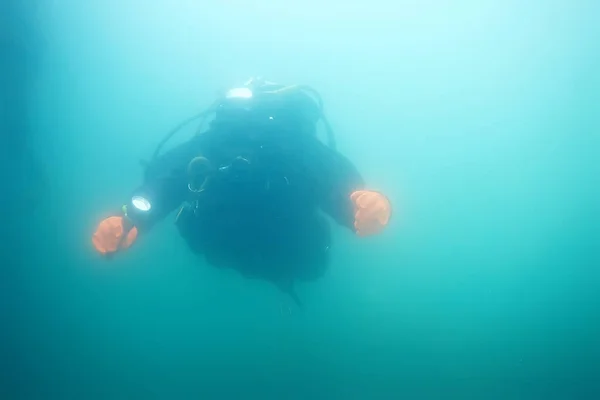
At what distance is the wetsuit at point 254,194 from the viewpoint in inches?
109

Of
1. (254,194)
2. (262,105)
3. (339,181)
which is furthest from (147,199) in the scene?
(339,181)

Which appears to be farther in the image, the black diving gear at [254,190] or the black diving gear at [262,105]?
the black diving gear at [254,190]

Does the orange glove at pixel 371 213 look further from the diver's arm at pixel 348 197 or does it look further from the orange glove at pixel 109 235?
the orange glove at pixel 109 235

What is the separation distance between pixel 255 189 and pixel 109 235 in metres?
1.29

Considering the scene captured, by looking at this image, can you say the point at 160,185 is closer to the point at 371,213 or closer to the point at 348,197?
the point at 348,197

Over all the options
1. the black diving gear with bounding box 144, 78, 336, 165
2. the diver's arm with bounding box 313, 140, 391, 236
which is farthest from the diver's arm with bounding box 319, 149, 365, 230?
the black diving gear with bounding box 144, 78, 336, 165

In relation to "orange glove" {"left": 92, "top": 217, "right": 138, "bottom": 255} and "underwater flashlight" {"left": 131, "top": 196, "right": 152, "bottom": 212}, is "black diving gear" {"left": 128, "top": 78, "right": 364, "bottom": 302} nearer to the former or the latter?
"underwater flashlight" {"left": 131, "top": 196, "right": 152, "bottom": 212}

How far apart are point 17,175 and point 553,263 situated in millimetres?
20283

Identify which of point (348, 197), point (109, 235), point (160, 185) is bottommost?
point (109, 235)

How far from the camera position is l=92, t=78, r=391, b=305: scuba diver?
8.93 feet

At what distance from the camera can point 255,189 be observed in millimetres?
2945

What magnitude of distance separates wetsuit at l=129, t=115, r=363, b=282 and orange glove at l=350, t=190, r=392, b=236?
205 millimetres

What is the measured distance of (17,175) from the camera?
7434mm

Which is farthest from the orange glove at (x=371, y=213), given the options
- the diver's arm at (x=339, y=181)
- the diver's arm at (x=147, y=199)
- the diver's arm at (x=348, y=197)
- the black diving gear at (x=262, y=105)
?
the diver's arm at (x=147, y=199)
